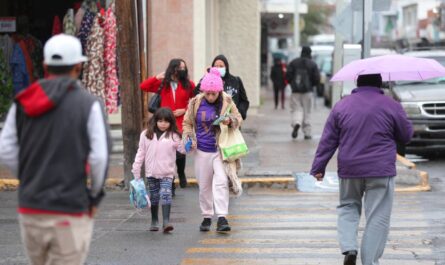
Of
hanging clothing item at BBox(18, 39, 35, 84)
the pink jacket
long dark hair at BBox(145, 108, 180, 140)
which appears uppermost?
hanging clothing item at BBox(18, 39, 35, 84)

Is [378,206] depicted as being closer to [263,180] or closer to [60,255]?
[60,255]

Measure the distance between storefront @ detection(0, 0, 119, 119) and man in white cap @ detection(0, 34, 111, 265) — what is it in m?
9.63

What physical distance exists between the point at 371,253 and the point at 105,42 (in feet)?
28.0

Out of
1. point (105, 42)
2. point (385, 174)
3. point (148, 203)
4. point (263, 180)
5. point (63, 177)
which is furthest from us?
point (105, 42)

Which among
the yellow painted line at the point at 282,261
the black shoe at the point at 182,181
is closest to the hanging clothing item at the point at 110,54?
the black shoe at the point at 182,181

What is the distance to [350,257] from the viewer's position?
7430 mm

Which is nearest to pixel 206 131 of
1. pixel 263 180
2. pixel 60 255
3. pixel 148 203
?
pixel 148 203

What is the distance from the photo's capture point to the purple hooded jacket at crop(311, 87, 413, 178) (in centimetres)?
728

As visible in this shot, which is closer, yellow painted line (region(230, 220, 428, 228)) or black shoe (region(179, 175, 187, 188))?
yellow painted line (region(230, 220, 428, 228))

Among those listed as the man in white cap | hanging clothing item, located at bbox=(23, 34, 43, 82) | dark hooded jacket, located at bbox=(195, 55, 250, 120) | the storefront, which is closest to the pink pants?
dark hooded jacket, located at bbox=(195, 55, 250, 120)

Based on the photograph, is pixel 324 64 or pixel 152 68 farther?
pixel 324 64

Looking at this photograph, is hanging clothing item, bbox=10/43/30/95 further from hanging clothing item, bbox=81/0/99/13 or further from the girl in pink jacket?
the girl in pink jacket

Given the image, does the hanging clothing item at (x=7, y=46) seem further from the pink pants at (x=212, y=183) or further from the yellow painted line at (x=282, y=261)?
the yellow painted line at (x=282, y=261)

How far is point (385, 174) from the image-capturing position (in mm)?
7266
